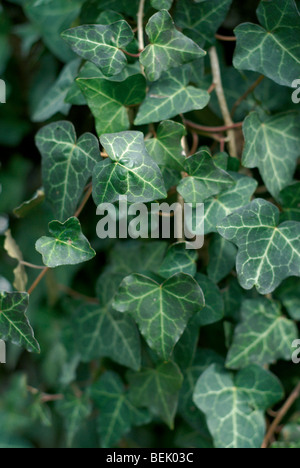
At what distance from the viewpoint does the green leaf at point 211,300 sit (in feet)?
2.57

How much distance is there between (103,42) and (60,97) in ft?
0.85

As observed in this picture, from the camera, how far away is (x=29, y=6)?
104 centimetres

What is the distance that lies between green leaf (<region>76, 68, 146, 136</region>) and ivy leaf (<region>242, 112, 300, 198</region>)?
0.66 feet

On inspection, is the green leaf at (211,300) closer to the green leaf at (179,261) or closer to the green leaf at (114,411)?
the green leaf at (179,261)

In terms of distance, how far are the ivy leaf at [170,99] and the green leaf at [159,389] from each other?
1.45 feet

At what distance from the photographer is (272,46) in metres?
0.74

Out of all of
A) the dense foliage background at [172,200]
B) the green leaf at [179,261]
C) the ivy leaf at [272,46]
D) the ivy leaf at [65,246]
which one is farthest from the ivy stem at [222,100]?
the ivy leaf at [65,246]

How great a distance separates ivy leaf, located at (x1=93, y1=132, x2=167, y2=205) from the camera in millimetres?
639

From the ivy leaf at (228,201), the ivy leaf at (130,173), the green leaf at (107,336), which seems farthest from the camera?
the green leaf at (107,336)

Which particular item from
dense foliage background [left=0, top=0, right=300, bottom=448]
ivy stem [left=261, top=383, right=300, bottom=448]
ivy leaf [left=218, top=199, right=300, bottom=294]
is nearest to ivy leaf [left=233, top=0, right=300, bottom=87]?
dense foliage background [left=0, top=0, right=300, bottom=448]

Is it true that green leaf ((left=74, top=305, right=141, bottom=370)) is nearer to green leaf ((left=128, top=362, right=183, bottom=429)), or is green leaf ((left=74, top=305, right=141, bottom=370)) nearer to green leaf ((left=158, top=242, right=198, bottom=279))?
green leaf ((left=128, top=362, right=183, bottom=429))

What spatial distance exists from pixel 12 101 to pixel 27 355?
0.80 meters

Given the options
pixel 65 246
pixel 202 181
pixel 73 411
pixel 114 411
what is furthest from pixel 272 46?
pixel 73 411

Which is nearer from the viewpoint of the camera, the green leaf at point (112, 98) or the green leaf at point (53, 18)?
the green leaf at point (112, 98)
